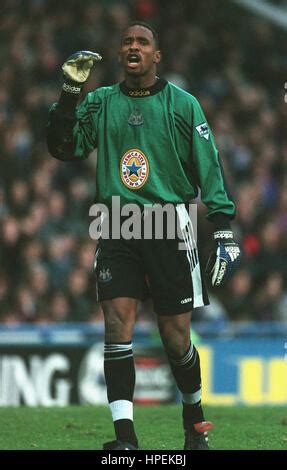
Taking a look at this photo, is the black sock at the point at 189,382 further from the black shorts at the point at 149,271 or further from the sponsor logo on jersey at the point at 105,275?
the sponsor logo on jersey at the point at 105,275

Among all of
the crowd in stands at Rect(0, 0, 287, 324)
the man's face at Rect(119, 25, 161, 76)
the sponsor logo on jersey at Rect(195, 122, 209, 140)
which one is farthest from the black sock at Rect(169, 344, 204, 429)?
the crowd in stands at Rect(0, 0, 287, 324)

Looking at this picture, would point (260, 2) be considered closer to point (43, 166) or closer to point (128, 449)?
point (43, 166)

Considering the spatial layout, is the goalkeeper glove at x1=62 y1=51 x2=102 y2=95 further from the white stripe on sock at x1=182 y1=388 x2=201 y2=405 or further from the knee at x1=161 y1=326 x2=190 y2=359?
the white stripe on sock at x1=182 y1=388 x2=201 y2=405

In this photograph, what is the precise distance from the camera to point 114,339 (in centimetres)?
760

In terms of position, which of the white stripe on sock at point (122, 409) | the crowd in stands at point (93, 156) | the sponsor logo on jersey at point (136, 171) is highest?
the crowd in stands at point (93, 156)

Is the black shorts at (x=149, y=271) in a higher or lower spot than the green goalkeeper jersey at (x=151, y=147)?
lower

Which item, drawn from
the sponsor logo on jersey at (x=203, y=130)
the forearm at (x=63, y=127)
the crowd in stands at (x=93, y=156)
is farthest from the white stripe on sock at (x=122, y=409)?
the crowd in stands at (x=93, y=156)

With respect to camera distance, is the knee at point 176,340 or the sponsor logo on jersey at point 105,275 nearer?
the sponsor logo on jersey at point 105,275

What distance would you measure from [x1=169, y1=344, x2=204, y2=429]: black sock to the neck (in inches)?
63.4

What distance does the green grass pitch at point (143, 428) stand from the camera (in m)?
8.43

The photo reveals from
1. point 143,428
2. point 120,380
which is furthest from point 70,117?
point 143,428

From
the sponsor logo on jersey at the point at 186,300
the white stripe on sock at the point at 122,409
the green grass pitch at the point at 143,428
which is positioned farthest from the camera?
the green grass pitch at the point at 143,428

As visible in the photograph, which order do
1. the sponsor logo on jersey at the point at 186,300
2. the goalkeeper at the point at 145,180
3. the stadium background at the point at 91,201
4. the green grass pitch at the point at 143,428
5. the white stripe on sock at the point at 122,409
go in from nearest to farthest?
1. the white stripe on sock at the point at 122,409
2. the goalkeeper at the point at 145,180
3. the sponsor logo on jersey at the point at 186,300
4. the green grass pitch at the point at 143,428
5. the stadium background at the point at 91,201

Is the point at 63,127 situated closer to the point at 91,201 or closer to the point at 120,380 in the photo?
the point at 120,380
